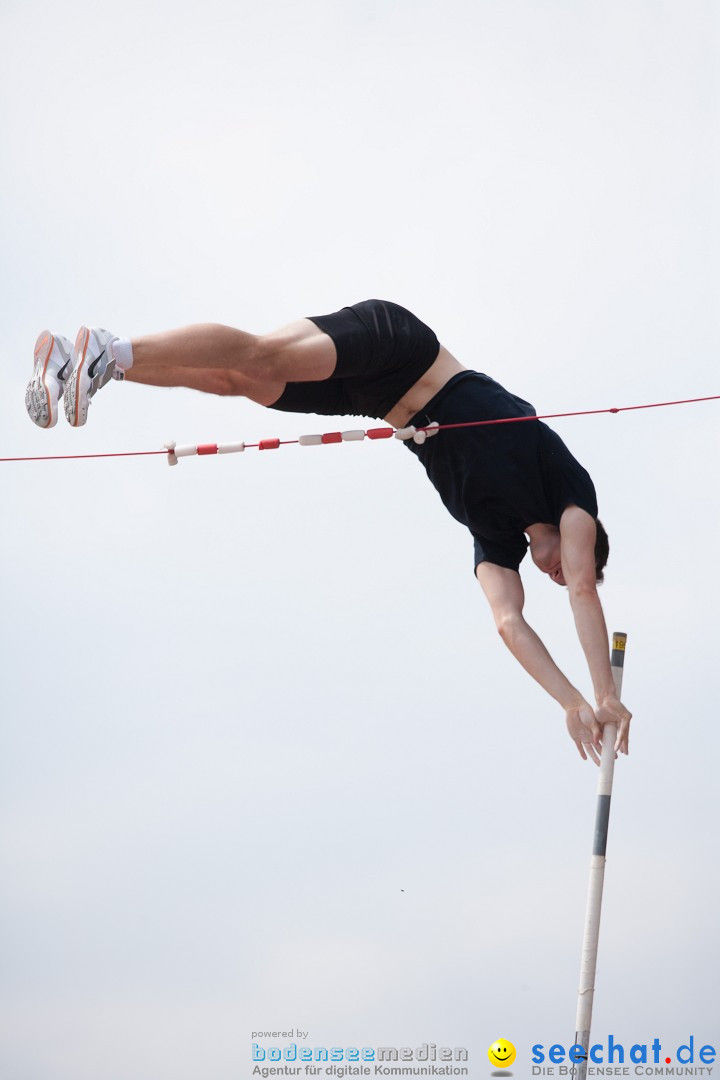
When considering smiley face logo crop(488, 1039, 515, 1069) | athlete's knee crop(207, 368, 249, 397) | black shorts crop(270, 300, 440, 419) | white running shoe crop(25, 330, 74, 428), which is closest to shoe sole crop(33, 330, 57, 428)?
white running shoe crop(25, 330, 74, 428)

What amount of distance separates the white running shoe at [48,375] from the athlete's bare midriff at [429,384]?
1285mm

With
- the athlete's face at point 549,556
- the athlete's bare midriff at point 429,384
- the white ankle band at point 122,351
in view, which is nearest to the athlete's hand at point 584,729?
the athlete's face at point 549,556

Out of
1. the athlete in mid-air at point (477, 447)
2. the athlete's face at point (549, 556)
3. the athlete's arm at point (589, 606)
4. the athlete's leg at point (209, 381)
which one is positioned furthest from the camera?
the athlete's face at point (549, 556)

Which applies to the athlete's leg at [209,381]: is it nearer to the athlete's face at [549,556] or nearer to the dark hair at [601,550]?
the athlete's face at [549,556]

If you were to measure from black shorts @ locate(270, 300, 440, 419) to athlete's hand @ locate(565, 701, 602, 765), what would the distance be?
4.30ft

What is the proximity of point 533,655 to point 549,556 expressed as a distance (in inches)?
15.1

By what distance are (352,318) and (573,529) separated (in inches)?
43.5

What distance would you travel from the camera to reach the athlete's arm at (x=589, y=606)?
15.5 feet

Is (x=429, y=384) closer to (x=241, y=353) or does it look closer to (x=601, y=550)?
(x=241, y=353)

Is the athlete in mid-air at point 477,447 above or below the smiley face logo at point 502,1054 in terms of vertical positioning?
above

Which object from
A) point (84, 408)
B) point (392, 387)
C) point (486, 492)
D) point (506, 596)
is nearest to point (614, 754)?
point (506, 596)

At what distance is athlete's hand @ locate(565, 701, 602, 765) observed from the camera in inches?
188

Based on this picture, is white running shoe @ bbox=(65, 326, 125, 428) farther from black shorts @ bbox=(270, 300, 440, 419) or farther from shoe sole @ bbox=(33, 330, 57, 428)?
black shorts @ bbox=(270, 300, 440, 419)

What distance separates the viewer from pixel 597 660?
4.73 meters
